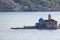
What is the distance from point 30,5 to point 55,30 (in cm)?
1266

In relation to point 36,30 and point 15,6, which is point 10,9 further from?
point 36,30

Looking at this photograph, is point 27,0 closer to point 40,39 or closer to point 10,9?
point 10,9

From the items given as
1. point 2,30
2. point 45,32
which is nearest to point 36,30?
point 45,32

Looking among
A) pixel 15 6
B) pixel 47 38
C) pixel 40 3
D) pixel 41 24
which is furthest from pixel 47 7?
pixel 47 38

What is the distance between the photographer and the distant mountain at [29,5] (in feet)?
98.1

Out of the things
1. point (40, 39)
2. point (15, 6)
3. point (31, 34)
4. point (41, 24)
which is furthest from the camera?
point (15, 6)

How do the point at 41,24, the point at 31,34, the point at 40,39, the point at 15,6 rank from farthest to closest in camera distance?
the point at 15,6
the point at 41,24
the point at 31,34
the point at 40,39

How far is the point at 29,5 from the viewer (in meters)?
30.0

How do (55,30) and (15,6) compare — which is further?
(15,6)

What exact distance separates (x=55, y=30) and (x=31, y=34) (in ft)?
4.70

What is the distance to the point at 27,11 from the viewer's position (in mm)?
31203

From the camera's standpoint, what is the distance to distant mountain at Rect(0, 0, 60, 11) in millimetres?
29906

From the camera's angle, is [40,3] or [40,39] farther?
[40,3]

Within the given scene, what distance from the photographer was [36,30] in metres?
17.5
